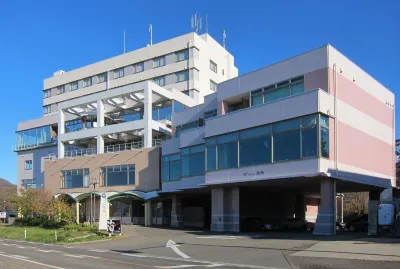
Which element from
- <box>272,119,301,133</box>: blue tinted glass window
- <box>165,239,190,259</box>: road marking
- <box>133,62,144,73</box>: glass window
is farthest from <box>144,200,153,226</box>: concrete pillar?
<box>133,62,144,73</box>: glass window

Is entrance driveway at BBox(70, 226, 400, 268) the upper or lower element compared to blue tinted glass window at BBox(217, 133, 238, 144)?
lower

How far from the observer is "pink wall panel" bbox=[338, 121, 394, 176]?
3107 cm

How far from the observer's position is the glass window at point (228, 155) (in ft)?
112

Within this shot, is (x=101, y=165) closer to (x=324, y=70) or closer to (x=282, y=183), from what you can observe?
(x=282, y=183)

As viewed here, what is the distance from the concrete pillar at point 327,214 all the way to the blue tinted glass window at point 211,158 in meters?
9.24

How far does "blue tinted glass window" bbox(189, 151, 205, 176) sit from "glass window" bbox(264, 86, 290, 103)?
29.6 ft

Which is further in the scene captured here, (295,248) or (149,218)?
(149,218)

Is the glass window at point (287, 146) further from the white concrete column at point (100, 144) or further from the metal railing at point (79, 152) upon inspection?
the metal railing at point (79, 152)

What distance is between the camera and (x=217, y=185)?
35812 mm

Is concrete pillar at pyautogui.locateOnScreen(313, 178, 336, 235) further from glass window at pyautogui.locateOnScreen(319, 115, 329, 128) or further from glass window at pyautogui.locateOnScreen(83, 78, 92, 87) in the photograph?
glass window at pyautogui.locateOnScreen(83, 78, 92, 87)

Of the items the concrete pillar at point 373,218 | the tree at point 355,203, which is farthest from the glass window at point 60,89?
the concrete pillar at point 373,218

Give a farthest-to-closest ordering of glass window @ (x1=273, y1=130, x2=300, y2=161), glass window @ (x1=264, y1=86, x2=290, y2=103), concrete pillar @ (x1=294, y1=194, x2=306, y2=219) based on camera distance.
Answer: concrete pillar @ (x1=294, y1=194, x2=306, y2=219), glass window @ (x1=264, y1=86, x2=290, y2=103), glass window @ (x1=273, y1=130, x2=300, y2=161)

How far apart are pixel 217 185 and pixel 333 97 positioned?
1119 centimetres

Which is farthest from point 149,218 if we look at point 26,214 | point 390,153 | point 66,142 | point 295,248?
point 295,248
